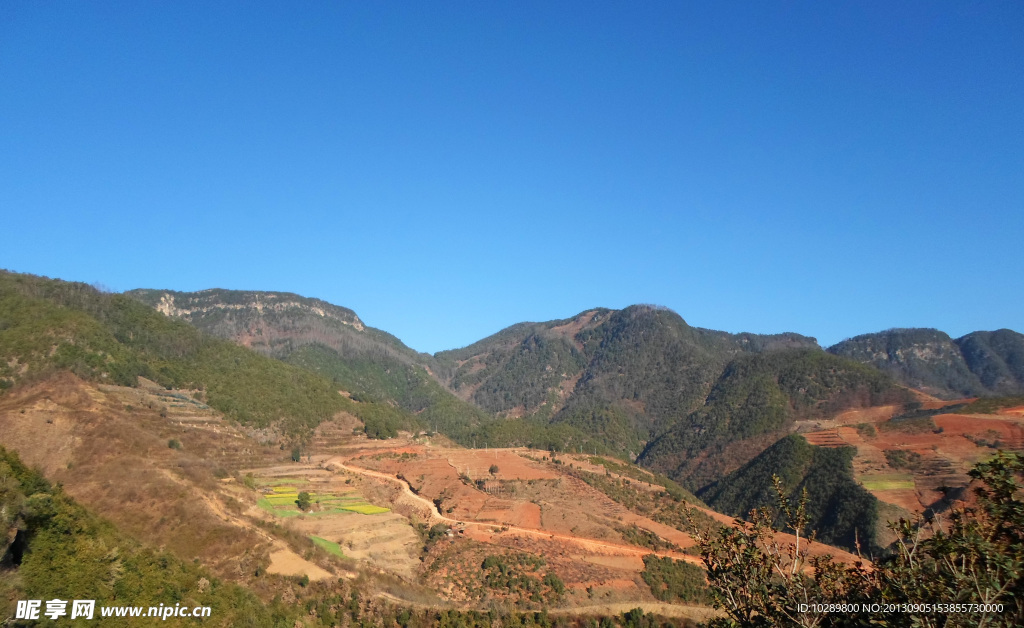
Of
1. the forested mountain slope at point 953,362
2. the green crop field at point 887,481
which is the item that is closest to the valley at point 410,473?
the green crop field at point 887,481

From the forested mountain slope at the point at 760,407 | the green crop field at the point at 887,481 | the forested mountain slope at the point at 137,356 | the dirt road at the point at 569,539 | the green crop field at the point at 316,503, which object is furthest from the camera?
the forested mountain slope at the point at 760,407

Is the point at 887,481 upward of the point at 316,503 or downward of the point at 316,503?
downward

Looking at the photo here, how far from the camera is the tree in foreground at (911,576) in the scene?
29.6 ft

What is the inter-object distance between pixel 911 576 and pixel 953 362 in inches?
8685

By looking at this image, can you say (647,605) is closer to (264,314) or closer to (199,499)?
(199,499)

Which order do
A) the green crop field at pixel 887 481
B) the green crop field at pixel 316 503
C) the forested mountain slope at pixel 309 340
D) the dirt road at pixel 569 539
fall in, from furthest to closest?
the forested mountain slope at pixel 309 340 < the green crop field at pixel 887 481 < the dirt road at pixel 569 539 < the green crop field at pixel 316 503

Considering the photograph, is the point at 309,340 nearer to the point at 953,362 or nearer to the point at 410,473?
the point at 410,473

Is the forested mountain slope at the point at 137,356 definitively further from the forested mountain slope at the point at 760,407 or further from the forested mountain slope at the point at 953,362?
the forested mountain slope at the point at 953,362

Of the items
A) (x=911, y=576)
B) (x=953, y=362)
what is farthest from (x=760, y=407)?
(x=911, y=576)

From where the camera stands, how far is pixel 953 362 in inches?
7352

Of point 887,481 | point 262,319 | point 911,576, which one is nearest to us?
point 911,576

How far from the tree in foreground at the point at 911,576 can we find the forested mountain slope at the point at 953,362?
186 meters

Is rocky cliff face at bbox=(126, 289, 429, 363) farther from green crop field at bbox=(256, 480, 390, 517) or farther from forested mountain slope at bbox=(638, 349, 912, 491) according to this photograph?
green crop field at bbox=(256, 480, 390, 517)

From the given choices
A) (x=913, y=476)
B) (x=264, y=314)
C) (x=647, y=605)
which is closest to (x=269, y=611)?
(x=647, y=605)
